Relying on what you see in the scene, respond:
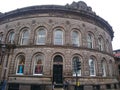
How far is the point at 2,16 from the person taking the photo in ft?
60.9

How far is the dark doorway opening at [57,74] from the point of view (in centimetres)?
1455

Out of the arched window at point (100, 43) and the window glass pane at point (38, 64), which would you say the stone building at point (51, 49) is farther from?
the arched window at point (100, 43)

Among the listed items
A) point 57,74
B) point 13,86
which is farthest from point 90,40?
point 13,86

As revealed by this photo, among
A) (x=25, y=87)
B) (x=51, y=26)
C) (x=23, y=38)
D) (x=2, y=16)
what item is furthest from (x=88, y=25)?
(x=2, y=16)

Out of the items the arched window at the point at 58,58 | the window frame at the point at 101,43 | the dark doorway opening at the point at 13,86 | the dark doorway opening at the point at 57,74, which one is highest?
the window frame at the point at 101,43

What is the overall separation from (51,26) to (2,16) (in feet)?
28.6

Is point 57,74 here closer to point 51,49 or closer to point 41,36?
point 51,49

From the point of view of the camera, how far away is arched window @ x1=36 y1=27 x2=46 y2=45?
52.0 feet

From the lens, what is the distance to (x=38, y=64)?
15.0 m

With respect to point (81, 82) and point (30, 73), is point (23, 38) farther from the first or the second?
point (81, 82)

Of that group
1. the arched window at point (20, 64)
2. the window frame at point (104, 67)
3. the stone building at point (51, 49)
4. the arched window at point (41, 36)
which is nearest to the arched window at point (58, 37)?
the stone building at point (51, 49)

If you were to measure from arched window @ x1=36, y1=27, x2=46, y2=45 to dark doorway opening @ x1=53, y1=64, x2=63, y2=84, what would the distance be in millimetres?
3772

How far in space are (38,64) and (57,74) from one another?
9.12 feet

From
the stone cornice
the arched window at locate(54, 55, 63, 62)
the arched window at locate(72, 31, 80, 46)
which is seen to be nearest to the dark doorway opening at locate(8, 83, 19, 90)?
the arched window at locate(54, 55, 63, 62)
